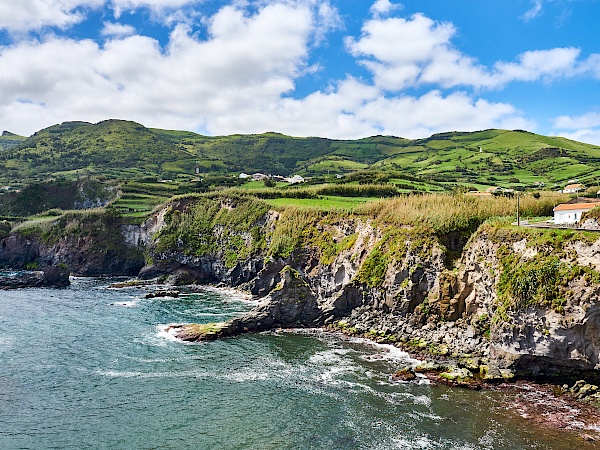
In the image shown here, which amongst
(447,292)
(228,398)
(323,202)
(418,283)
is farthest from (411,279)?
(323,202)

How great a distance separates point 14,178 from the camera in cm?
18662

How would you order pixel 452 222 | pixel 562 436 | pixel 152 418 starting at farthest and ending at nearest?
pixel 452 222, pixel 152 418, pixel 562 436

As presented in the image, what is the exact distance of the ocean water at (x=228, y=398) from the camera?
1202 inches

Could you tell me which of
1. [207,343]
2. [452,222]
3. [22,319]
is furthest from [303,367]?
[22,319]

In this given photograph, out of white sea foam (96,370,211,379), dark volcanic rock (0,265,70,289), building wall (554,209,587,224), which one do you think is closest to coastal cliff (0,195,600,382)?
building wall (554,209,587,224)

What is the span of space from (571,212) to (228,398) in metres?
38.9

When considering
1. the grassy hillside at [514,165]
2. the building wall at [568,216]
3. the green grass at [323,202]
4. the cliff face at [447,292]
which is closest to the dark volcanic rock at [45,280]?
the cliff face at [447,292]

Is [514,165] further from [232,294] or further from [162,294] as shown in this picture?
[162,294]

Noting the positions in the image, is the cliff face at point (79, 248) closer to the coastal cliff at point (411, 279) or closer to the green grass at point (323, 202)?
the coastal cliff at point (411, 279)

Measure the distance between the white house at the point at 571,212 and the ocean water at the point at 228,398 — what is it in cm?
2177

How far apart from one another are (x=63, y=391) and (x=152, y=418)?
1022 centimetres

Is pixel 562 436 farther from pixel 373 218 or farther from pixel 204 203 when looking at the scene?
pixel 204 203

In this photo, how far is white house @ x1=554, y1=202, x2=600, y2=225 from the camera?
45.9 m

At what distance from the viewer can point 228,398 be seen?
36.9 metres
